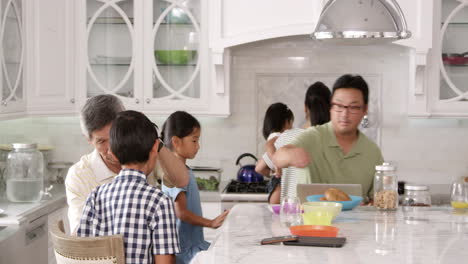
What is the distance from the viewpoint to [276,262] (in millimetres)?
1996

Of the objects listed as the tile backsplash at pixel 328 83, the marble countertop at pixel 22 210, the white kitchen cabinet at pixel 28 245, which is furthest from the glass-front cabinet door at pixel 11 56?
the tile backsplash at pixel 328 83

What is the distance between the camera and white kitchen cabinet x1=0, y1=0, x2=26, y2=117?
4.07 metres

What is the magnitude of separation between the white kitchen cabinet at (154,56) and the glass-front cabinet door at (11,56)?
0.57 m

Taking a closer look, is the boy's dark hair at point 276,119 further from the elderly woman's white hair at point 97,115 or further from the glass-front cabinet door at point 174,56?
the elderly woman's white hair at point 97,115

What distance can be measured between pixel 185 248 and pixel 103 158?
713 millimetres

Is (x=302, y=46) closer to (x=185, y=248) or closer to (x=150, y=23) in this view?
(x=150, y=23)

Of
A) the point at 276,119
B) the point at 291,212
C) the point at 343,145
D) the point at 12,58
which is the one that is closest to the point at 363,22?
the point at 343,145

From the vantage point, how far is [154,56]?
491cm

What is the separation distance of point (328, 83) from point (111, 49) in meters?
1.55

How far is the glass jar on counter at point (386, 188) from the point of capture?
2.85 m

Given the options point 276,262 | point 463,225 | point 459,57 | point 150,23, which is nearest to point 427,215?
point 463,225

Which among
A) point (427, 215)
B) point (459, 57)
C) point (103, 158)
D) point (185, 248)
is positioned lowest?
point (185, 248)

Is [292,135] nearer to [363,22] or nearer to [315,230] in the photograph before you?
[363,22]

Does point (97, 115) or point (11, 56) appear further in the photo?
point (11, 56)
